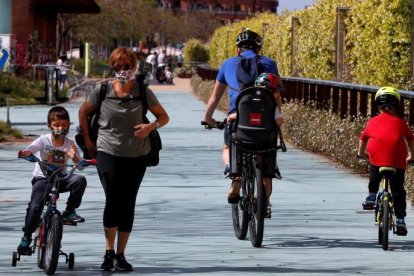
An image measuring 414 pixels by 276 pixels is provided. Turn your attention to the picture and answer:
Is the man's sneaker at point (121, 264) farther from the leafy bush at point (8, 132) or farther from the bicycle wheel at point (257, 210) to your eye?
the leafy bush at point (8, 132)

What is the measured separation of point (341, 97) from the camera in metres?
22.8

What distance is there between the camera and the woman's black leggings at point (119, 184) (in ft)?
33.6

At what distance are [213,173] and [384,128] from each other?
296 inches

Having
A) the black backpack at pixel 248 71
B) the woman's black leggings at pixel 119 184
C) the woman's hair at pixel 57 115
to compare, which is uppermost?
the black backpack at pixel 248 71

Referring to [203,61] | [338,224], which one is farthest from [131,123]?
[203,61]

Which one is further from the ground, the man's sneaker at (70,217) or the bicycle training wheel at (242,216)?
the man's sneaker at (70,217)

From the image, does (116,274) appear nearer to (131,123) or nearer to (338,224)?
(131,123)

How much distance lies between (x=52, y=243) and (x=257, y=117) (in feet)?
8.53

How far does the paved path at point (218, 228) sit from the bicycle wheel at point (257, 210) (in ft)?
0.33

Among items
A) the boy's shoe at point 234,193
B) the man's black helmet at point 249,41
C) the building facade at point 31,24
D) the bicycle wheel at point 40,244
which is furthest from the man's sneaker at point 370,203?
the building facade at point 31,24

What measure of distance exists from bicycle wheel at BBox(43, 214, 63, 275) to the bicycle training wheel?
2375mm

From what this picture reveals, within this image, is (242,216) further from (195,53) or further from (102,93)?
(195,53)

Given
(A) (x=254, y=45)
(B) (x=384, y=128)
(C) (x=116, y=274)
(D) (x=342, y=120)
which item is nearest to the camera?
(C) (x=116, y=274)

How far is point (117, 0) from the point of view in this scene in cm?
10700
